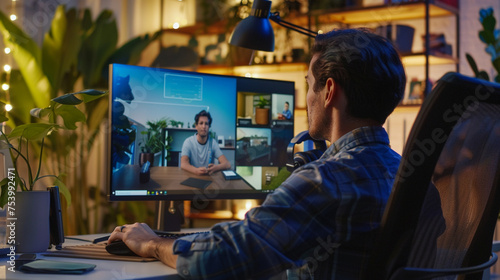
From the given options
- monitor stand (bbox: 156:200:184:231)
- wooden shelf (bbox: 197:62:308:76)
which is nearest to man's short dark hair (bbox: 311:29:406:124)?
monitor stand (bbox: 156:200:184:231)

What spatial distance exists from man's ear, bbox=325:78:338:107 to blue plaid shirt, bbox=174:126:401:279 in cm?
18

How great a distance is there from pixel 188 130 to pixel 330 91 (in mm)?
678

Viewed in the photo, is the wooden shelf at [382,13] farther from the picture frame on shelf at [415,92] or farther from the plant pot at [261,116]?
the plant pot at [261,116]

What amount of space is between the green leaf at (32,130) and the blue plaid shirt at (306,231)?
1.72ft

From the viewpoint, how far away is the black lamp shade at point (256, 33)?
2.01m

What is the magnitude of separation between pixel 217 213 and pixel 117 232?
2984mm

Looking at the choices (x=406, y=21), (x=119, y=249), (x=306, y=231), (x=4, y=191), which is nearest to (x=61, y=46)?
(x=406, y=21)

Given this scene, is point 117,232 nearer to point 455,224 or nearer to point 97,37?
point 455,224

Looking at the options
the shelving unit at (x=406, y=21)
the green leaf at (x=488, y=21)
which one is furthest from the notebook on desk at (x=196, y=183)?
the shelving unit at (x=406, y=21)

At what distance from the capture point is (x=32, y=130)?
1445mm

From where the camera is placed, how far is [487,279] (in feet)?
6.18

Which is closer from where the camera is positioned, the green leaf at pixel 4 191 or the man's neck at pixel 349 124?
the man's neck at pixel 349 124

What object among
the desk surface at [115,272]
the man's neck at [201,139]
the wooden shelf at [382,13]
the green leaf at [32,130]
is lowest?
the desk surface at [115,272]

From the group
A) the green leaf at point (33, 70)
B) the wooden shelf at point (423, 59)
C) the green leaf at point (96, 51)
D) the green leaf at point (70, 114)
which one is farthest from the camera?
the green leaf at point (96, 51)
